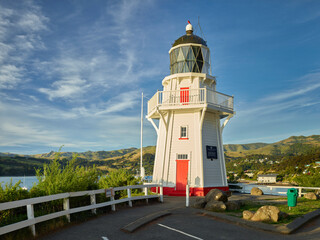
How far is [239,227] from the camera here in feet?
28.7

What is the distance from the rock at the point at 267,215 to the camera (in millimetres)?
9203

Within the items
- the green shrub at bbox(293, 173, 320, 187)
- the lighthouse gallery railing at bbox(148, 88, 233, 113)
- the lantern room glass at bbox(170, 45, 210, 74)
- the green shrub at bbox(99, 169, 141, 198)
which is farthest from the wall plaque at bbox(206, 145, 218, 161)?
the green shrub at bbox(293, 173, 320, 187)

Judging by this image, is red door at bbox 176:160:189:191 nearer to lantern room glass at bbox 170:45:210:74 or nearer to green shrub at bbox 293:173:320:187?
lantern room glass at bbox 170:45:210:74

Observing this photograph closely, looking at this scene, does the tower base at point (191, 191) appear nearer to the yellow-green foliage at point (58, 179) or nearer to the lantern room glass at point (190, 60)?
the yellow-green foliage at point (58, 179)

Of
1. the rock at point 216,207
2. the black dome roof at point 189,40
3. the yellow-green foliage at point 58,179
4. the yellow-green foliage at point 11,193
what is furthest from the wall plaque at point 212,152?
the yellow-green foliage at point 11,193

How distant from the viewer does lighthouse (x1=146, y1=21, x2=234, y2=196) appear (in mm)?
19141

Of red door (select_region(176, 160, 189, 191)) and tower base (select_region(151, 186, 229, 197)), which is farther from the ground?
red door (select_region(176, 160, 189, 191))

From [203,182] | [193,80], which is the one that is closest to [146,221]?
[203,182]

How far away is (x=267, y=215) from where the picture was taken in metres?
9.30

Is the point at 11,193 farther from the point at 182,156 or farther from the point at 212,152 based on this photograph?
the point at 212,152

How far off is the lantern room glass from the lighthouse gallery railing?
2355mm

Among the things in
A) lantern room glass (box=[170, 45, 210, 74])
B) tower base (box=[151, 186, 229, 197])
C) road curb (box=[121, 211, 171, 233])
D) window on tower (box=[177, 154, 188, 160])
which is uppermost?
lantern room glass (box=[170, 45, 210, 74])

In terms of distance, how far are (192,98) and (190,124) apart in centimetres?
211

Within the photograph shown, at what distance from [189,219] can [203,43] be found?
16803 millimetres
